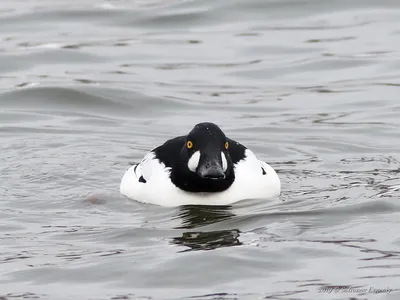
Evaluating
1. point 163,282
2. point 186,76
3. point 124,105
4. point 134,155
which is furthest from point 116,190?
point 186,76

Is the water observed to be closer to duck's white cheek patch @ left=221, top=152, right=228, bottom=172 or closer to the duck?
the duck

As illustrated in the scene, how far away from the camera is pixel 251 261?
8.35m

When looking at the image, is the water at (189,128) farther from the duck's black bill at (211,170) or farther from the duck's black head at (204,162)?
the duck's black bill at (211,170)

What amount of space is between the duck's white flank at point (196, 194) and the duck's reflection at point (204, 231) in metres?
0.09

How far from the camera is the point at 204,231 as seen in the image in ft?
31.5

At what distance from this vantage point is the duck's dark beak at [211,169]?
968 centimetres

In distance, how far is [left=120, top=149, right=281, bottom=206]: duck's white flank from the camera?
34.0 feet

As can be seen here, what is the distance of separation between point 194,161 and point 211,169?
15.1 inches

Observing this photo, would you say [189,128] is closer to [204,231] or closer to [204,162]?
[204,162]

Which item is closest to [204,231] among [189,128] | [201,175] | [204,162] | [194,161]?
[201,175]

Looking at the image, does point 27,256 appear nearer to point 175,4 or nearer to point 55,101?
point 55,101

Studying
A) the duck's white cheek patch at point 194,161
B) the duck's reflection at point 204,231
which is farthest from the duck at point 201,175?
the duck's reflection at point 204,231

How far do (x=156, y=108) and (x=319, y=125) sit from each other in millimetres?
2430

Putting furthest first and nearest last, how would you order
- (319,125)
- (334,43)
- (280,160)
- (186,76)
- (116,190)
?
(334,43), (186,76), (319,125), (280,160), (116,190)
